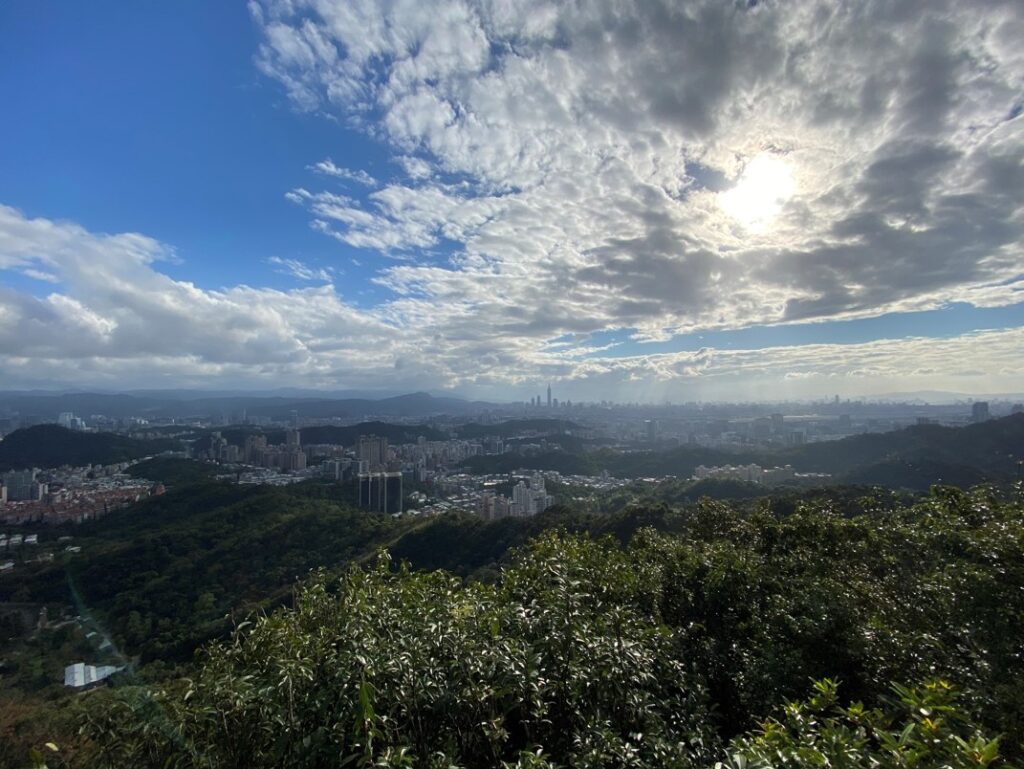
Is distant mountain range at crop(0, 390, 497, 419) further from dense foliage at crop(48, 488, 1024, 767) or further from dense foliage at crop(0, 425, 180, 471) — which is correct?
dense foliage at crop(48, 488, 1024, 767)

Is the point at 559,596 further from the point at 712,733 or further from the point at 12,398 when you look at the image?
the point at 12,398

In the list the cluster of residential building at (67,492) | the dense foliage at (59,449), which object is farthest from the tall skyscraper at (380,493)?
the dense foliage at (59,449)

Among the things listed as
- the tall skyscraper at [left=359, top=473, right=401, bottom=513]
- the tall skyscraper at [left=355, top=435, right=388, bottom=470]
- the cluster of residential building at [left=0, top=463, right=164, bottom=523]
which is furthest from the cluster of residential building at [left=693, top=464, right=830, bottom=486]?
the cluster of residential building at [left=0, top=463, right=164, bottom=523]

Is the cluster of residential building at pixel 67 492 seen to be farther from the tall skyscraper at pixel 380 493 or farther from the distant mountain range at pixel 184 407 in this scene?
the distant mountain range at pixel 184 407

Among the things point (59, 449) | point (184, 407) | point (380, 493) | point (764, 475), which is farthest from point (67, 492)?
point (184, 407)

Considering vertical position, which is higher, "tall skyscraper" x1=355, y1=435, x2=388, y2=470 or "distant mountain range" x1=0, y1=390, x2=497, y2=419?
"distant mountain range" x1=0, y1=390, x2=497, y2=419

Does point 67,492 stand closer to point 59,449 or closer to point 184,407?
point 59,449

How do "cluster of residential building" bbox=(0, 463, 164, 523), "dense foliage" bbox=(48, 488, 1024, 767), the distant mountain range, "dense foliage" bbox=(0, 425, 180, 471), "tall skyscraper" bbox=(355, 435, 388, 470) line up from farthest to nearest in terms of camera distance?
the distant mountain range
"tall skyscraper" bbox=(355, 435, 388, 470)
"dense foliage" bbox=(0, 425, 180, 471)
"cluster of residential building" bbox=(0, 463, 164, 523)
"dense foliage" bbox=(48, 488, 1024, 767)
